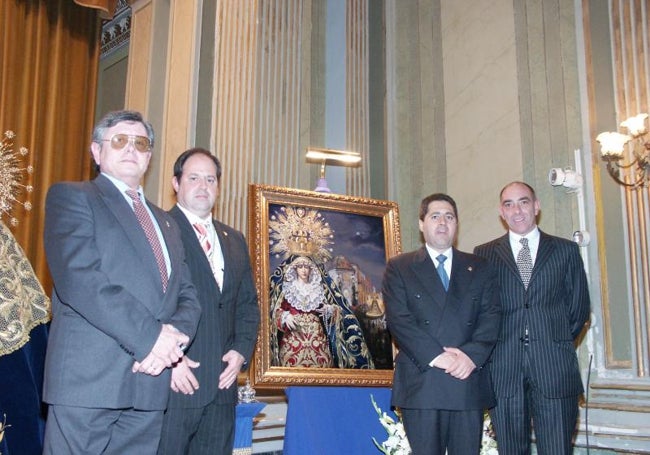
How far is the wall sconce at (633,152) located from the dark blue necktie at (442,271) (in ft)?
4.61

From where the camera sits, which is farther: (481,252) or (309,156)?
(309,156)

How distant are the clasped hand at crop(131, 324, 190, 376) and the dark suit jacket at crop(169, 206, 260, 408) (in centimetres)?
52

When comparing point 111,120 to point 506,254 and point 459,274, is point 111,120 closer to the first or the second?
point 459,274

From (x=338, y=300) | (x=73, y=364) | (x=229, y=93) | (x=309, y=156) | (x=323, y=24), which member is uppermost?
(x=323, y=24)

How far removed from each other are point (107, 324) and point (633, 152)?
349 cm

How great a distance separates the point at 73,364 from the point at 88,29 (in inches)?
223

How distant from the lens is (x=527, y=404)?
343cm

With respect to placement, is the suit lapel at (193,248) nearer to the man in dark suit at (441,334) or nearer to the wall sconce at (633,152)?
the man in dark suit at (441,334)

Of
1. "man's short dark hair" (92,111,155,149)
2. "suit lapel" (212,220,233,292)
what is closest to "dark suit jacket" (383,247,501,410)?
Answer: "suit lapel" (212,220,233,292)

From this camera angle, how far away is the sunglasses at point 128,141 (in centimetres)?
236

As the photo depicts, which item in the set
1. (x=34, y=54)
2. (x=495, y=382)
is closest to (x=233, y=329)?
(x=495, y=382)

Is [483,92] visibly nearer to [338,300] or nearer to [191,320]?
[338,300]

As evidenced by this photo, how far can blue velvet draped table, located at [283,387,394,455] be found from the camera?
372cm

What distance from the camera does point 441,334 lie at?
10.9 ft
